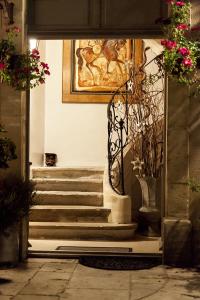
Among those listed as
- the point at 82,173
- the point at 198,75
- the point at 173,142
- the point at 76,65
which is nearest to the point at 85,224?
the point at 82,173

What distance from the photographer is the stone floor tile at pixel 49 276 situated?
5008mm

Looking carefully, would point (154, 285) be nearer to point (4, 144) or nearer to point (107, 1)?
point (4, 144)

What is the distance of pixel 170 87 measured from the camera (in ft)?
18.6

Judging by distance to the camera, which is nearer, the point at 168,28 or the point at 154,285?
the point at 154,285

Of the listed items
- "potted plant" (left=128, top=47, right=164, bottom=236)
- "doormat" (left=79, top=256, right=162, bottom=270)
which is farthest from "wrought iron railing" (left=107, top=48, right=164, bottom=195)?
"doormat" (left=79, top=256, right=162, bottom=270)

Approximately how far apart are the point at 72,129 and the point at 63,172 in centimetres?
148

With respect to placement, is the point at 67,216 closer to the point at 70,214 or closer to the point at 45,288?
the point at 70,214

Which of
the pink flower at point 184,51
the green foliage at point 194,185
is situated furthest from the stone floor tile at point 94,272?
the pink flower at point 184,51

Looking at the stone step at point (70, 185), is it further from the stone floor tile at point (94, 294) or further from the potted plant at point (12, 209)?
the stone floor tile at point (94, 294)

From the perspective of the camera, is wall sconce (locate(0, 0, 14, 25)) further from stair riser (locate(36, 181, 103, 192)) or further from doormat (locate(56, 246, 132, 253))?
stair riser (locate(36, 181, 103, 192))

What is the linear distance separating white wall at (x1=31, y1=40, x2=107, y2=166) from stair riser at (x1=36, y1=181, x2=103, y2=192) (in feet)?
5.22

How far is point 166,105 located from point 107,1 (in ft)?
4.89

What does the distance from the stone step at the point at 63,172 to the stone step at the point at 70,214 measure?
4.29ft

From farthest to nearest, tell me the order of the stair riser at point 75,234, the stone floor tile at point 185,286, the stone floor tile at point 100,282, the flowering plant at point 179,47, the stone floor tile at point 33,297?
the stair riser at point 75,234, the flowering plant at point 179,47, the stone floor tile at point 100,282, the stone floor tile at point 185,286, the stone floor tile at point 33,297
